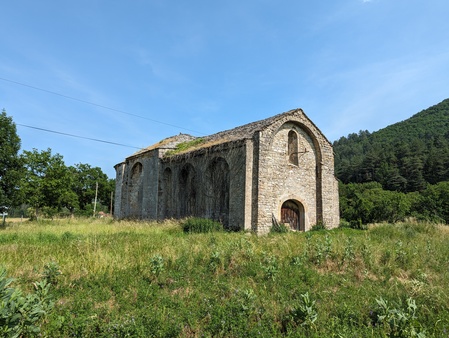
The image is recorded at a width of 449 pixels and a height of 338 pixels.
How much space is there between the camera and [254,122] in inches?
801

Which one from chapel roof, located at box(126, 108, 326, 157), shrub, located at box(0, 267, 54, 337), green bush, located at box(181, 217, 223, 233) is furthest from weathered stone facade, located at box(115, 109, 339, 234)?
shrub, located at box(0, 267, 54, 337)

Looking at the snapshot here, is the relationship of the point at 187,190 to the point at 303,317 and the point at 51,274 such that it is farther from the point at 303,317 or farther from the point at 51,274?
the point at 303,317

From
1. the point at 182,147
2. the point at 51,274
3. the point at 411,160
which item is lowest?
the point at 51,274

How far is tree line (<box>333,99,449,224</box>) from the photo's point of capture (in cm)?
3455

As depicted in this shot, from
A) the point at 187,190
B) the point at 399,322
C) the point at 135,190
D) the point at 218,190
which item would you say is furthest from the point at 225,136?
the point at 399,322

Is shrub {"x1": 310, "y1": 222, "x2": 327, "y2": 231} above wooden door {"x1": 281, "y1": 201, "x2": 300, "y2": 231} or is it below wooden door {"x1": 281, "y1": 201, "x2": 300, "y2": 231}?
below

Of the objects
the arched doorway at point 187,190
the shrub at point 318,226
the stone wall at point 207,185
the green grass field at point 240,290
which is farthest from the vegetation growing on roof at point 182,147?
the green grass field at point 240,290

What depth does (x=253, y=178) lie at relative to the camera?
16.8 metres

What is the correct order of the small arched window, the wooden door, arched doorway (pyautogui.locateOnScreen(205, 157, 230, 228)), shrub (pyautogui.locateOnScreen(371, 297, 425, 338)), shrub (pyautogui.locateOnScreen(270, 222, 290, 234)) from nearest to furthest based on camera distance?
shrub (pyautogui.locateOnScreen(371, 297, 425, 338)) < shrub (pyautogui.locateOnScreen(270, 222, 290, 234)) < arched doorway (pyautogui.locateOnScreen(205, 157, 230, 228)) < the wooden door < the small arched window

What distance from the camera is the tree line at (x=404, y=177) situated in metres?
34.6

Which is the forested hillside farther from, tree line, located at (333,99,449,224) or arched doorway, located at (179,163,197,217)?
arched doorway, located at (179,163,197,217)

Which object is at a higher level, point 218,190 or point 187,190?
point 187,190

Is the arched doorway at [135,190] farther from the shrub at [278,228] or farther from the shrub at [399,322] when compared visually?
the shrub at [399,322]

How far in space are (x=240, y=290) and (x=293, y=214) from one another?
44.6ft
